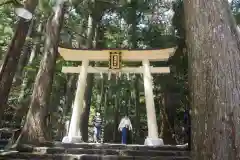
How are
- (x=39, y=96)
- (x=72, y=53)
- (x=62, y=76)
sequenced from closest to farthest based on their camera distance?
1. (x=39, y=96)
2. (x=72, y=53)
3. (x=62, y=76)

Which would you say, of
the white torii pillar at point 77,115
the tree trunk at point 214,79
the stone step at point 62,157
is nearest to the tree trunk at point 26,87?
the white torii pillar at point 77,115

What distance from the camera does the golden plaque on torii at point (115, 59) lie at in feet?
32.3

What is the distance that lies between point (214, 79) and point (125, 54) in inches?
282

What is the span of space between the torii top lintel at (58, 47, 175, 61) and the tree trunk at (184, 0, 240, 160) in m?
6.24

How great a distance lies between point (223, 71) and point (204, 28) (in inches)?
24.3

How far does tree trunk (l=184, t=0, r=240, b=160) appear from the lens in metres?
2.63

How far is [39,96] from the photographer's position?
23.9ft

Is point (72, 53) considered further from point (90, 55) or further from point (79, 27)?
point (79, 27)

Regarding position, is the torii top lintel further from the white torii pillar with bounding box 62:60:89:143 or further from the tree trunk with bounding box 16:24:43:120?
the tree trunk with bounding box 16:24:43:120

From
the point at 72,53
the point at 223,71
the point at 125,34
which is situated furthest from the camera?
the point at 125,34

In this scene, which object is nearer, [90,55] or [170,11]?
[90,55]

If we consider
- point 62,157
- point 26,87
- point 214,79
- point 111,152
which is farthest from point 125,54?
point 214,79

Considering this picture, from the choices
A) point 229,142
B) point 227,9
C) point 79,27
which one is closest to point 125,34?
point 79,27

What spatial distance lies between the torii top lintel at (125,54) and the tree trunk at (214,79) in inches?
245
